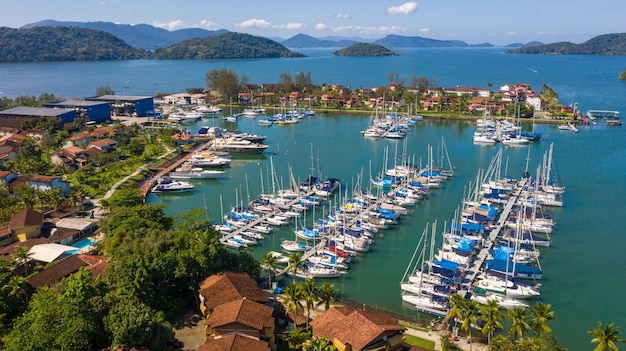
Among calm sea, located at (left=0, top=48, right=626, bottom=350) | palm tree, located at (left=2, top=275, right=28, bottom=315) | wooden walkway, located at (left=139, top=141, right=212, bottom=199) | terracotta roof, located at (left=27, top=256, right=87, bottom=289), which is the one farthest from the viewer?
wooden walkway, located at (left=139, top=141, right=212, bottom=199)

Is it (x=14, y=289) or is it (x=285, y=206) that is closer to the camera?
(x=14, y=289)

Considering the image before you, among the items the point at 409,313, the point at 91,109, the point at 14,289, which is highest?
the point at 91,109

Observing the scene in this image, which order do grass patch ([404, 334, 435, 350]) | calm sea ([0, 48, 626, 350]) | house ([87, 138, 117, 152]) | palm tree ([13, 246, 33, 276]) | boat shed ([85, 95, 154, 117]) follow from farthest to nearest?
1. boat shed ([85, 95, 154, 117])
2. house ([87, 138, 117, 152])
3. calm sea ([0, 48, 626, 350])
4. palm tree ([13, 246, 33, 276])
5. grass patch ([404, 334, 435, 350])

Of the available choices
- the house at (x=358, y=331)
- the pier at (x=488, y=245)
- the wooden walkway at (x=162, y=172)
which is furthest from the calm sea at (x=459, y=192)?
the house at (x=358, y=331)

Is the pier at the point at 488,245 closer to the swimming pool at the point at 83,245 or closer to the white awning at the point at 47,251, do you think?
the swimming pool at the point at 83,245

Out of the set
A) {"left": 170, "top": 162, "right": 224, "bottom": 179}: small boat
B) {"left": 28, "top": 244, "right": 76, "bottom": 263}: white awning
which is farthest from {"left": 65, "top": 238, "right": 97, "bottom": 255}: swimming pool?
{"left": 170, "top": 162, "right": 224, "bottom": 179}: small boat

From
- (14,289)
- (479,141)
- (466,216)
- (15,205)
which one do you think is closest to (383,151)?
(479,141)

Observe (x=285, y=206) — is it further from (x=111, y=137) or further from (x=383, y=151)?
(x=111, y=137)

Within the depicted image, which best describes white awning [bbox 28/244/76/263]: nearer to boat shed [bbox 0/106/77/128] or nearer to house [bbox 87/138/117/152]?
house [bbox 87/138/117/152]
